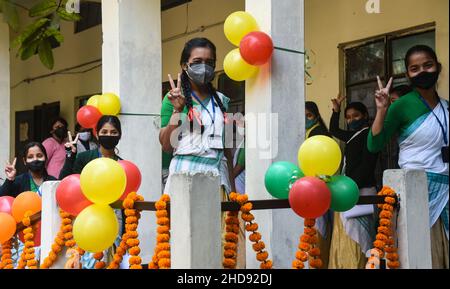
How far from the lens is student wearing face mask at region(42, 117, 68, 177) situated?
8.31 metres

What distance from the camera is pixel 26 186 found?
20.5 ft

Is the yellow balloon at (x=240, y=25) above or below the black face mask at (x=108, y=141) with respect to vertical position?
above

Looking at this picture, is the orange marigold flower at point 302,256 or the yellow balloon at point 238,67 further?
the yellow balloon at point 238,67

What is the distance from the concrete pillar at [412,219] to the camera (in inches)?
164

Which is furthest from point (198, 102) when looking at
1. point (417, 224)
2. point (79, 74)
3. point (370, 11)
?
point (79, 74)

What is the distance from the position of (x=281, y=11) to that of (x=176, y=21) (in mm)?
4450

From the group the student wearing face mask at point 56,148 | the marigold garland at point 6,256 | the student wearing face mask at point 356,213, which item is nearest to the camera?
the student wearing face mask at point 356,213

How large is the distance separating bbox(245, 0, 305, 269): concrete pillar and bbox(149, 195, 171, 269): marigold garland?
1079 millimetres

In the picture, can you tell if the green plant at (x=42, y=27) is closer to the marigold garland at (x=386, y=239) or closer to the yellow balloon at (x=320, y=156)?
the yellow balloon at (x=320, y=156)

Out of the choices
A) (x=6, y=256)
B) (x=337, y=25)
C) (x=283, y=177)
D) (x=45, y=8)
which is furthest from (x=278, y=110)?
(x=45, y=8)

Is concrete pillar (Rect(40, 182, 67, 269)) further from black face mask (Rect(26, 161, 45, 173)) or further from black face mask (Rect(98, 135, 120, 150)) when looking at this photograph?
black face mask (Rect(26, 161, 45, 173))

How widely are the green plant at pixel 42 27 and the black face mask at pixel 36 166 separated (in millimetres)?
1970

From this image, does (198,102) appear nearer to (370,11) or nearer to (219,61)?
(370,11)

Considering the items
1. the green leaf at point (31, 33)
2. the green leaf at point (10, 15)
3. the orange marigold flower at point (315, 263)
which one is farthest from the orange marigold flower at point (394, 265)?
the green leaf at point (10, 15)
